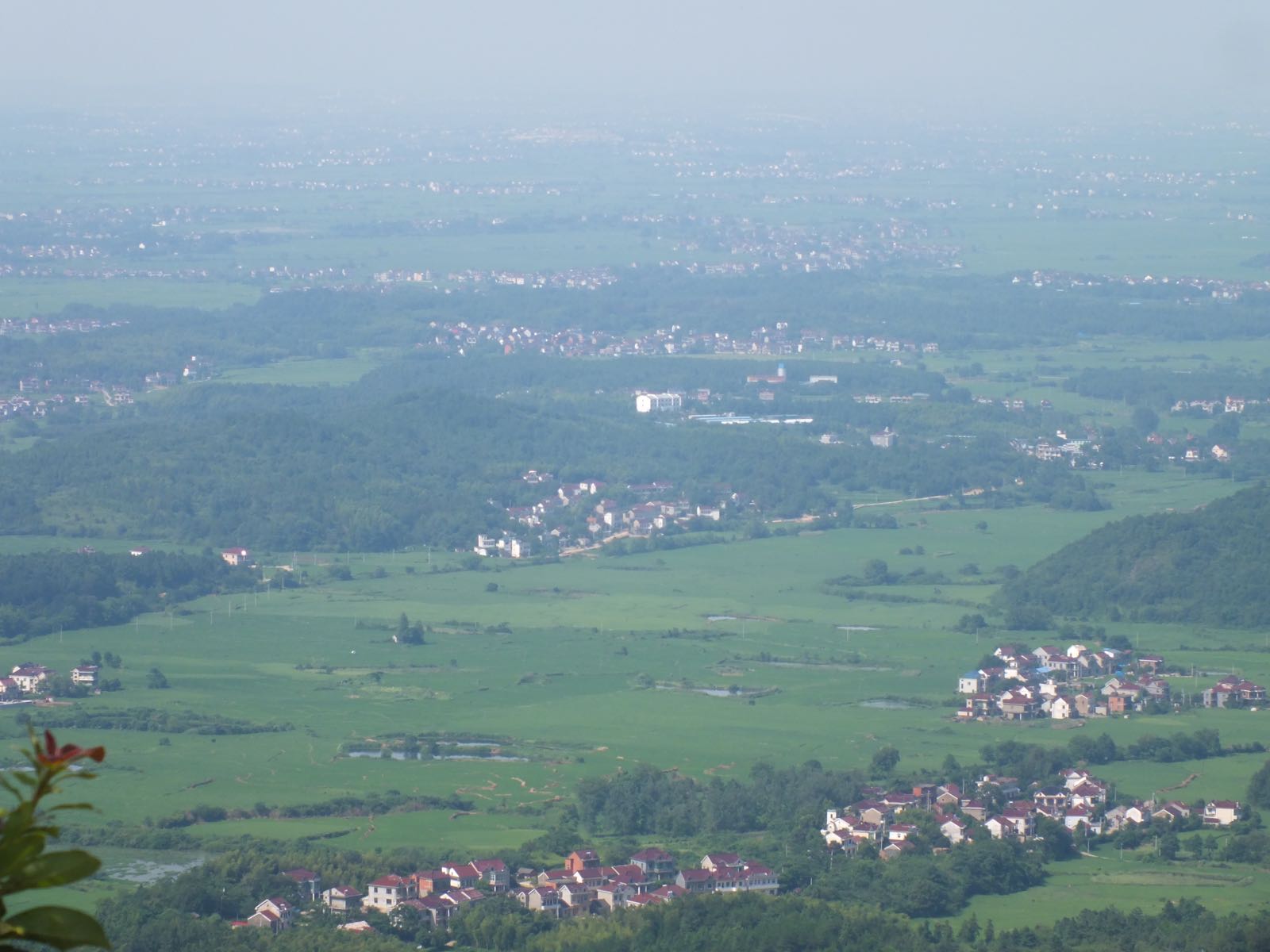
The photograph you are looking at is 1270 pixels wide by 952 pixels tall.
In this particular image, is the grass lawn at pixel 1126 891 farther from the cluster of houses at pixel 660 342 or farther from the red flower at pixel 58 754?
the cluster of houses at pixel 660 342

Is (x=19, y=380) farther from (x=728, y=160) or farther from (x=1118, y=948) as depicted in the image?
(x=728, y=160)

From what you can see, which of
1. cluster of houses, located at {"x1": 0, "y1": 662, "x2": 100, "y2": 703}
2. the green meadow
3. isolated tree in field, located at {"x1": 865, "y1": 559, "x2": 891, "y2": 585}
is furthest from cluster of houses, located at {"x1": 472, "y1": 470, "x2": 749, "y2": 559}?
cluster of houses, located at {"x1": 0, "y1": 662, "x2": 100, "y2": 703}

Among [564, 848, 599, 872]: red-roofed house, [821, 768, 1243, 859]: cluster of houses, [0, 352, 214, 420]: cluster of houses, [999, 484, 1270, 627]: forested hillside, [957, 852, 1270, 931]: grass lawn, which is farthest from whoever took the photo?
[0, 352, 214, 420]: cluster of houses

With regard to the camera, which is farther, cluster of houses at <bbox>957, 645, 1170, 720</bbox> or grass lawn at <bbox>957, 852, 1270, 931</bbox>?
cluster of houses at <bbox>957, 645, 1170, 720</bbox>

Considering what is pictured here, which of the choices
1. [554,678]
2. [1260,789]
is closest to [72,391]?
[554,678]

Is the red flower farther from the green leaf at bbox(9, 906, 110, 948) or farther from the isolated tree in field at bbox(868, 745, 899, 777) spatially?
the isolated tree in field at bbox(868, 745, 899, 777)

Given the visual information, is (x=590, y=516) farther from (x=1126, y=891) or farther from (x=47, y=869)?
(x=47, y=869)
